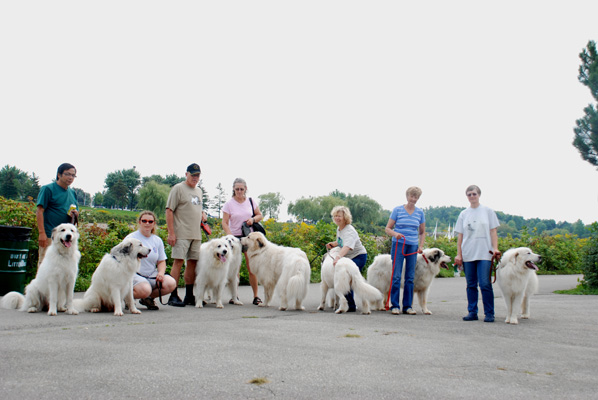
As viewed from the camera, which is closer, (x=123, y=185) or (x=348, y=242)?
(x=348, y=242)

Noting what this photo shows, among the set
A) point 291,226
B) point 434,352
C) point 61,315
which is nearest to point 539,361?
point 434,352

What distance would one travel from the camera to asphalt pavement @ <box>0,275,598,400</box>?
3.52 meters

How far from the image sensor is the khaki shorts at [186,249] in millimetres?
8688

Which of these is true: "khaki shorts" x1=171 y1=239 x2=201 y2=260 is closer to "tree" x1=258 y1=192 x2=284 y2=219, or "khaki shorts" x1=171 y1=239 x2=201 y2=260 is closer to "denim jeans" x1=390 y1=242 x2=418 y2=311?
"denim jeans" x1=390 y1=242 x2=418 y2=311

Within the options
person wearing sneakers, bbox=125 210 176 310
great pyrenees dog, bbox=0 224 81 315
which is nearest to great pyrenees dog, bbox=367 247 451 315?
person wearing sneakers, bbox=125 210 176 310

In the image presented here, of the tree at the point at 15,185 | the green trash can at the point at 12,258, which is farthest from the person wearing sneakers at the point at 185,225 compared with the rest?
the tree at the point at 15,185

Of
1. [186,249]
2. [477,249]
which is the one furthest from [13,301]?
[477,249]

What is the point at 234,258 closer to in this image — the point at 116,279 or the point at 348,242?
the point at 348,242

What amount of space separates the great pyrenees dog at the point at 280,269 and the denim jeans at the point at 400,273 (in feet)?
5.08

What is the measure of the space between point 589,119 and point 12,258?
896 inches

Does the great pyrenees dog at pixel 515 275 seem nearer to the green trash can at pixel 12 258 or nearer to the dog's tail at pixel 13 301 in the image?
the dog's tail at pixel 13 301

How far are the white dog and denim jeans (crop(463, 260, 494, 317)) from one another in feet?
13.7

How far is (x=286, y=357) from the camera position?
4551mm

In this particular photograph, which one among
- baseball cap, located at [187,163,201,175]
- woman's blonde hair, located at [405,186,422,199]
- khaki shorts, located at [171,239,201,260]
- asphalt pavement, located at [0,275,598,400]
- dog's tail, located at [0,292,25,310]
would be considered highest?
baseball cap, located at [187,163,201,175]
